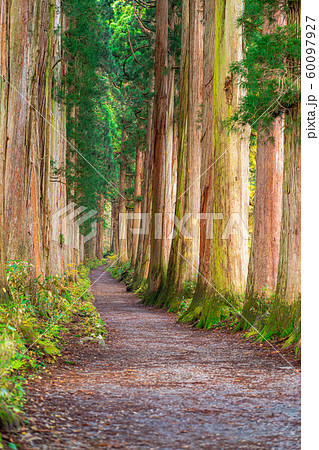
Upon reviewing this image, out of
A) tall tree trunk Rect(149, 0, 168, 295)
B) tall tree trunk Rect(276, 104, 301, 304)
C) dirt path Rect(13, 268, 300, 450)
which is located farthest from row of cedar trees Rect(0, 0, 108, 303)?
tall tree trunk Rect(149, 0, 168, 295)

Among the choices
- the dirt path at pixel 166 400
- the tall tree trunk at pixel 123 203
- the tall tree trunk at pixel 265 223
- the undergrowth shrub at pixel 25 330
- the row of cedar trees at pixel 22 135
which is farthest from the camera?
the tall tree trunk at pixel 123 203

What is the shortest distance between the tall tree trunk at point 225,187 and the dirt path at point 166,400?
3.05 metres

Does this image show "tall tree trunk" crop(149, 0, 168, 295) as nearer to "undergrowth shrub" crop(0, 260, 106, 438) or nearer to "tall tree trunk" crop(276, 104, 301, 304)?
"undergrowth shrub" crop(0, 260, 106, 438)

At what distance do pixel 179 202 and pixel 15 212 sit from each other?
7256mm

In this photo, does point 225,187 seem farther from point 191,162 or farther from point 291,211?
point 191,162

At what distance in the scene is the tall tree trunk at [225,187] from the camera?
11.3 metres

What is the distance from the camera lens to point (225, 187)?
11.3 metres

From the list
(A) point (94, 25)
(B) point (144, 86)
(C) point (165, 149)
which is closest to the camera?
(C) point (165, 149)

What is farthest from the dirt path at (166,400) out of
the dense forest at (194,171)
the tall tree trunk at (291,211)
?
the tall tree trunk at (291,211)

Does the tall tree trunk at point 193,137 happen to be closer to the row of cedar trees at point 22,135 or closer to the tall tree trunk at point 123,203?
the row of cedar trees at point 22,135

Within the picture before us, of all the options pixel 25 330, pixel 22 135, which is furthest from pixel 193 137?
pixel 25 330

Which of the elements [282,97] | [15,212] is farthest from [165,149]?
[282,97]

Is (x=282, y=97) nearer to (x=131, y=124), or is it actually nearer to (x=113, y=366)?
(x=113, y=366)

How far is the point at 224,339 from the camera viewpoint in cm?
943
